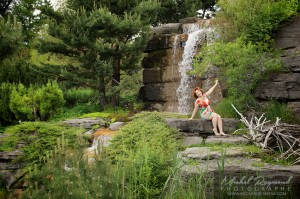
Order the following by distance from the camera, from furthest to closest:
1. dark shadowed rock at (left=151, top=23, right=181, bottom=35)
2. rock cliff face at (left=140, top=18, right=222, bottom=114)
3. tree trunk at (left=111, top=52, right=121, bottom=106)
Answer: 1. dark shadowed rock at (left=151, top=23, right=181, bottom=35)
2. tree trunk at (left=111, top=52, right=121, bottom=106)
3. rock cliff face at (left=140, top=18, right=222, bottom=114)

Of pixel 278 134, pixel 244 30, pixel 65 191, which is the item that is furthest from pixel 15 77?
pixel 65 191

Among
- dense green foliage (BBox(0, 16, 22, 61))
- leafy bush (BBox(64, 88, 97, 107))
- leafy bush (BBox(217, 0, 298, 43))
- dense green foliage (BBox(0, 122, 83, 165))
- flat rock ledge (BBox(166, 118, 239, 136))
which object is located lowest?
dense green foliage (BBox(0, 122, 83, 165))

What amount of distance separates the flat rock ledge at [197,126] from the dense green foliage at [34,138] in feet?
9.01

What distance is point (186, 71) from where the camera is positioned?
15.0 metres

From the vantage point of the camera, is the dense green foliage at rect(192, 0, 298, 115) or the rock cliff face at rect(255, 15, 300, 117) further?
the dense green foliage at rect(192, 0, 298, 115)

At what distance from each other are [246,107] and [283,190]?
20.4 ft

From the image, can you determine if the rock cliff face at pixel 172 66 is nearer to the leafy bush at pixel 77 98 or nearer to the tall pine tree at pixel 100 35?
the tall pine tree at pixel 100 35

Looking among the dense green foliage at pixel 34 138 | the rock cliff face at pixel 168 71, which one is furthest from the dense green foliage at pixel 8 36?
the rock cliff face at pixel 168 71

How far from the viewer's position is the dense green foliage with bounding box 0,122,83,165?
8586 mm

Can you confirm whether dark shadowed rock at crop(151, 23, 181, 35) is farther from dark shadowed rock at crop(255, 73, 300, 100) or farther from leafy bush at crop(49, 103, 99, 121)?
dark shadowed rock at crop(255, 73, 300, 100)

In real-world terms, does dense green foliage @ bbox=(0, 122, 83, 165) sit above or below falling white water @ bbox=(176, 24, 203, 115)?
below

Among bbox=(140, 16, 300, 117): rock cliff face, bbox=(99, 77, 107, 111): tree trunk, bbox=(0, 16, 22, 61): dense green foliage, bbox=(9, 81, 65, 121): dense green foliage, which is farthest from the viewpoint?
bbox=(99, 77, 107, 111): tree trunk

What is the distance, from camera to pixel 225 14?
45.1 feet

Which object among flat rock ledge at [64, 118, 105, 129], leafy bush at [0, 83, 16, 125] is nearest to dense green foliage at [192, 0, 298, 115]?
flat rock ledge at [64, 118, 105, 129]
